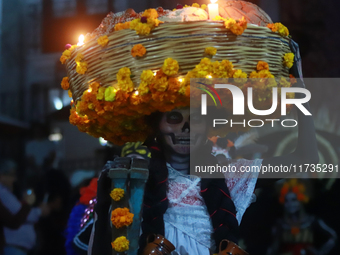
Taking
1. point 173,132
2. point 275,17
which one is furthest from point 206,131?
point 275,17

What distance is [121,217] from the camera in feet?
4.74

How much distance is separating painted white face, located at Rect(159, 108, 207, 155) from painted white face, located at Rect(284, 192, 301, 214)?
2962 millimetres

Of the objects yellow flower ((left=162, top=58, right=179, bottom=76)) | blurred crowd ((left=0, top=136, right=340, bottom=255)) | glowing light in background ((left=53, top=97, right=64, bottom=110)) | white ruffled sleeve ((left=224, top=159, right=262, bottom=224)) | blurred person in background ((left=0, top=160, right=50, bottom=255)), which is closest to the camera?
yellow flower ((left=162, top=58, right=179, bottom=76))

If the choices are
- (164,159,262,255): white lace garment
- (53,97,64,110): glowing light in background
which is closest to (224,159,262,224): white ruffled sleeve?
(164,159,262,255): white lace garment

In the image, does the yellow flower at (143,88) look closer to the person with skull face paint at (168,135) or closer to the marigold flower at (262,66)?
the person with skull face paint at (168,135)

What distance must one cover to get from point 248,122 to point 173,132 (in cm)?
36

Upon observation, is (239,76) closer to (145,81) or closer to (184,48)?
(184,48)

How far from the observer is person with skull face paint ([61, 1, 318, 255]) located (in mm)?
1315

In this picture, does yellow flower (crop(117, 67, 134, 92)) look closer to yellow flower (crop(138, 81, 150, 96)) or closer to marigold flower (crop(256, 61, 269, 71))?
yellow flower (crop(138, 81, 150, 96))

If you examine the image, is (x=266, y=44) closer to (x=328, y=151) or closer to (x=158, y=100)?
(x=158, y=100)

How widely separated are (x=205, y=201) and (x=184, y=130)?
0.35 meters

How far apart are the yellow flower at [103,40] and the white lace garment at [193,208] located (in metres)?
0.67

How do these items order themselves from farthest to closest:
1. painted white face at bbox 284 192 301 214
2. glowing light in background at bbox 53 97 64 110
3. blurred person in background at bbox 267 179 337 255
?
glowing light in background at bbox 53 97 64 110 < painted white face at bbox 284 192 301 214 < blurred person in background at bbox 267 179 337 255

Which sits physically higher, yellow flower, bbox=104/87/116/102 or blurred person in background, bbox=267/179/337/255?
yellow flower, bbox=104/87/116/102
